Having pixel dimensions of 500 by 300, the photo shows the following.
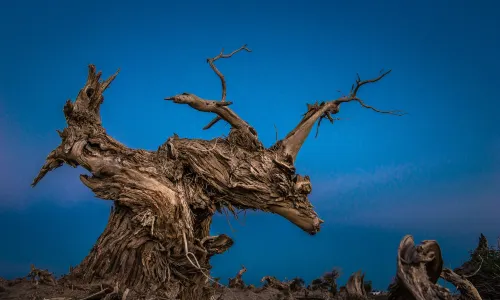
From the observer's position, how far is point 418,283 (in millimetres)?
7930

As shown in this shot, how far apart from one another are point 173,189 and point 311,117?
436 cm

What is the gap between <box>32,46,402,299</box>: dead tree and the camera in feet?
30.5

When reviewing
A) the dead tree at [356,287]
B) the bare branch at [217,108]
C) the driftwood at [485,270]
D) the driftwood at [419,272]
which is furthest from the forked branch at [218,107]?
the driftwood at [485,270]

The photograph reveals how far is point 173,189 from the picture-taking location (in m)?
9.85

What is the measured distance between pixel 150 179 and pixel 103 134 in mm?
2276

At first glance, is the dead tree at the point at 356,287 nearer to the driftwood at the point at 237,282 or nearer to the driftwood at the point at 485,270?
the driftwood at the point at 485,270

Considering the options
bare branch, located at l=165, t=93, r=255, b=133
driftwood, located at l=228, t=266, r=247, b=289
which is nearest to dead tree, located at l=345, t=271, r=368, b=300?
driftwood, located at l=228, t=266, r=247, b=289

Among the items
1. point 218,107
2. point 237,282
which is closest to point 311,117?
point 218,107

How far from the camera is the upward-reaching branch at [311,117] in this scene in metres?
11.1

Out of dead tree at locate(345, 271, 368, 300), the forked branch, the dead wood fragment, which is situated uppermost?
the forked branch

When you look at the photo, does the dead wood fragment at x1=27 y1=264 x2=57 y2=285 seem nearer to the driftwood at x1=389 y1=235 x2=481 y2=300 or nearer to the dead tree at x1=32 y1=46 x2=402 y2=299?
the dead tree at x1=32 y1=46 x2=402 y2=299

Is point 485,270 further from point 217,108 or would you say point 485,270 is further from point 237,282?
point 217,108

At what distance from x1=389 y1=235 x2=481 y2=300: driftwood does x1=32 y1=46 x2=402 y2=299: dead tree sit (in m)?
2.51

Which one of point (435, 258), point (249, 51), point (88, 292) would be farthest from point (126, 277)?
point (249, 51)
